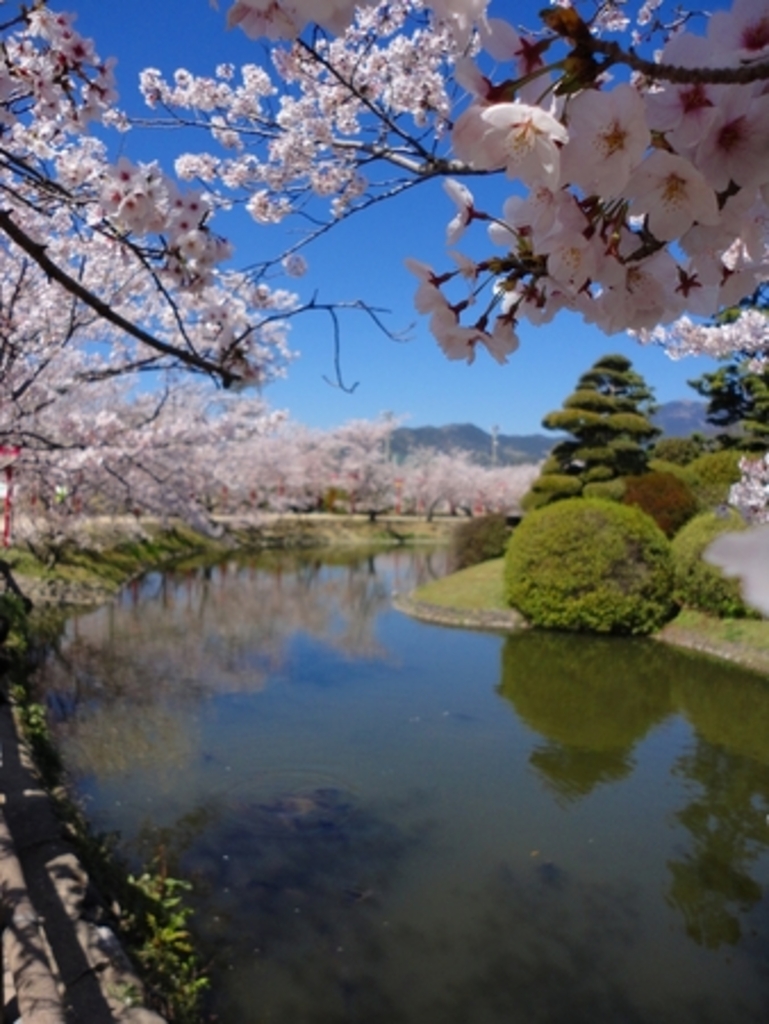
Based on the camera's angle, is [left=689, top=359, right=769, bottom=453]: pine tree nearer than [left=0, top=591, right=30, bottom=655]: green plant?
No

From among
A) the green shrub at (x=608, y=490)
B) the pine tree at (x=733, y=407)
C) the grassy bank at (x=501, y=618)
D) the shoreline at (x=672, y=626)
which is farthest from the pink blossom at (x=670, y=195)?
the pine tree at (x=733, y=407)

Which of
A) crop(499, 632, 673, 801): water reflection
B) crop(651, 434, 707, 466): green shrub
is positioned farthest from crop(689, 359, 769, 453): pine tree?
crop(499, 632, 673, 801): water reflection

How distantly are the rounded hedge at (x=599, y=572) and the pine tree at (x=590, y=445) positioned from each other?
139 inches

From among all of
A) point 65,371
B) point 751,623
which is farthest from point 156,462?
point 751,623

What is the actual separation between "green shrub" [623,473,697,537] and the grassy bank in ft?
6.58

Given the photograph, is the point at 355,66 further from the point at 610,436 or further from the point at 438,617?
the point at 610,436

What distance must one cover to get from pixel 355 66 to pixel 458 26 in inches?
101

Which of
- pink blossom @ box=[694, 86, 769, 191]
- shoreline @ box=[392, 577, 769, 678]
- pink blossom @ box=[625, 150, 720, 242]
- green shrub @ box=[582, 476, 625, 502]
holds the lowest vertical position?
shoreline @ box=[392, 577, 769, 678]

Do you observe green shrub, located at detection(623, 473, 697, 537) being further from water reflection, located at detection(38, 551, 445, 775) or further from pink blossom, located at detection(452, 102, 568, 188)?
pink blossom, located at detection(452, 102, 568, 188)

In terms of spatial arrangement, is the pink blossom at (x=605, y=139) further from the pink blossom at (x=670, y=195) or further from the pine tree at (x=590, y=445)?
the pine tree at (x=590, y=445)

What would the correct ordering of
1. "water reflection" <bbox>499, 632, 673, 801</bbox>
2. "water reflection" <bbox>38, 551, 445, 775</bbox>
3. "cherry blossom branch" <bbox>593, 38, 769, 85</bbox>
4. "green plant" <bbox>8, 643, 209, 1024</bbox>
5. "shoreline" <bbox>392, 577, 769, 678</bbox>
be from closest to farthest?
1. "cherry blossom branch" <bbox>593, 38, 769, 85</bbox>
2. "green plant" <bbox>8, 643, 209, 1024</bbox>
3. "water reflection" <bbox>499, 632, 673, 801</bbox>
4. "water reflection" <bbox>38, 551, 445, 775</bbox>
5. "shoreline" <bbox>392, 577, 769, 678</bbox>

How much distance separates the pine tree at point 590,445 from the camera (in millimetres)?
15766

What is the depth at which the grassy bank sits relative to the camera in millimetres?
10281

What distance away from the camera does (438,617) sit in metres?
13.2
